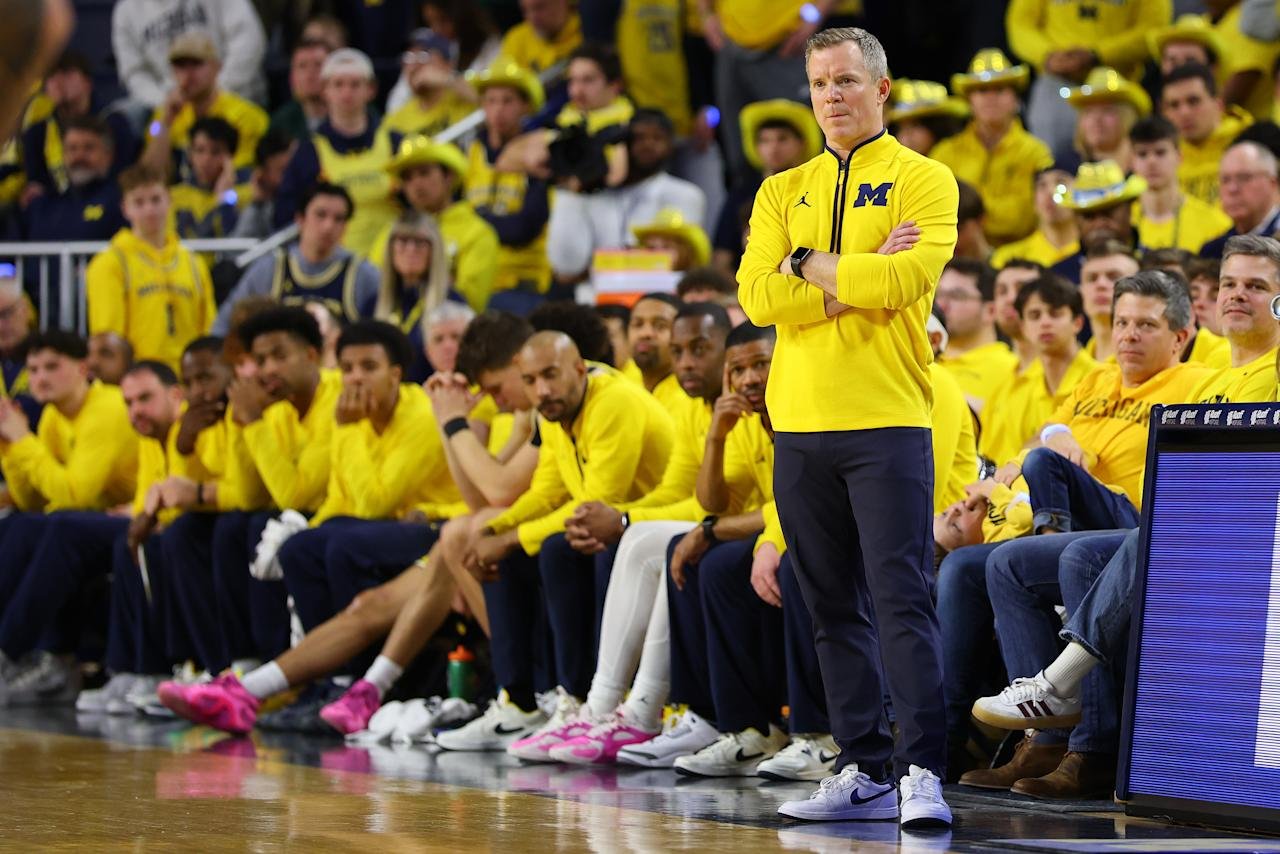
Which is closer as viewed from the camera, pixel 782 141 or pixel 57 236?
pixel 782 141

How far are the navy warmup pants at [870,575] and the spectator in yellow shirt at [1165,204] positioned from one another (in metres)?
3.75

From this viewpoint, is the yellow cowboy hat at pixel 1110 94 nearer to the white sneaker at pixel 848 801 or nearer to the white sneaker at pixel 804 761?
the white sneaker at pixel 804 761

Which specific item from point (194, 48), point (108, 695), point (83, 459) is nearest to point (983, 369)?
point (108, 695)

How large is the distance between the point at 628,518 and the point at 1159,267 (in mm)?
1935

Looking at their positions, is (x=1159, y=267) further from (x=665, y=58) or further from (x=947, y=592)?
(x=665, y=58)

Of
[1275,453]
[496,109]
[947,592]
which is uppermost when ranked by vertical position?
[496,109]

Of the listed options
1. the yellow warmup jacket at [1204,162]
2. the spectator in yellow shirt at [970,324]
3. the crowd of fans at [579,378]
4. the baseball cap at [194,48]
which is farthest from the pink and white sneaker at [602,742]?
the baseball cap at [194,48]

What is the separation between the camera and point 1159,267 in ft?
21.6

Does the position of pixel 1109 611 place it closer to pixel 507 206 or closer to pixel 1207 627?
pixel 1207 627

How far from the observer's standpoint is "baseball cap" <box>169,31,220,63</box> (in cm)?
1311

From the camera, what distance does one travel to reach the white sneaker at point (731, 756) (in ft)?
20.1

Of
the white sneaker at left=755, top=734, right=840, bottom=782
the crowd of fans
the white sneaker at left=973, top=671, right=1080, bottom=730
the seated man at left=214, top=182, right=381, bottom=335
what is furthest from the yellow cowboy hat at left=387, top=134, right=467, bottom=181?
the white sneaker at left=973, top=671, right=1080, bottom=730

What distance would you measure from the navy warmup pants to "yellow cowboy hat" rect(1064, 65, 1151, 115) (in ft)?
15.6

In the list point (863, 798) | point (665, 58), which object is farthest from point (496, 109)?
point (863, 798)
